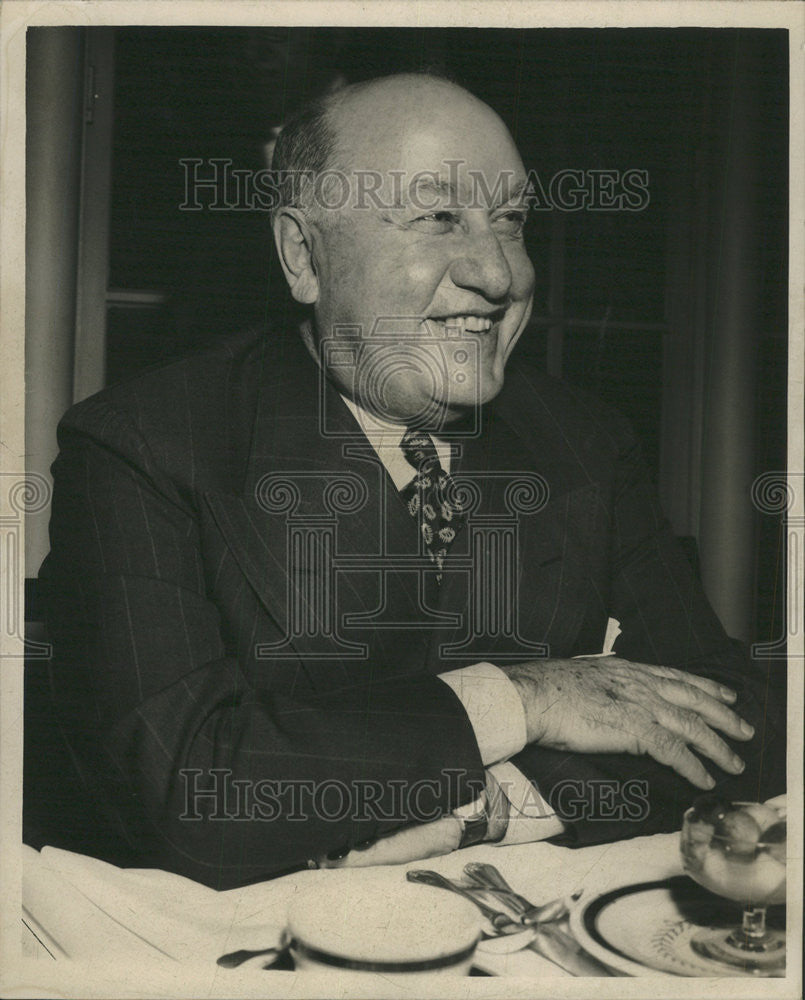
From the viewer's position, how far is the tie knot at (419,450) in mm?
1354

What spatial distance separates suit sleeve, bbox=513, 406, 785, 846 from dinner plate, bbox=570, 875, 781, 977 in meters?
0.08

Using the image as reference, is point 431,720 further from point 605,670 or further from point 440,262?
point 440,262

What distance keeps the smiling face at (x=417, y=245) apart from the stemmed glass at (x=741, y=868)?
0.69 metres

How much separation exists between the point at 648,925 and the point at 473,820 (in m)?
0.27

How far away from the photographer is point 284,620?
131 cm

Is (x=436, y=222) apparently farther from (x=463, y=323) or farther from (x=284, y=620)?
(x=284, y=620)

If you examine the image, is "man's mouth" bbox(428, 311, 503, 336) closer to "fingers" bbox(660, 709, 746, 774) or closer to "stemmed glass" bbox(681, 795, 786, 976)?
"fingers" bbox(660, 709, 746, 774)

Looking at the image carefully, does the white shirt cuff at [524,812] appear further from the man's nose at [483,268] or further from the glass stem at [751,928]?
the man's nose at [483,268]

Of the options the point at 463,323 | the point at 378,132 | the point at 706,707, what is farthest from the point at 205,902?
the point at 378,132

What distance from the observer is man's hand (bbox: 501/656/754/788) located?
130cm

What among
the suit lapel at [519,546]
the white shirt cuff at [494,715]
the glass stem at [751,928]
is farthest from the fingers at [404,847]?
the glass stem at [751,928]

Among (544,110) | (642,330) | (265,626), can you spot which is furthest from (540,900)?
(544,110)

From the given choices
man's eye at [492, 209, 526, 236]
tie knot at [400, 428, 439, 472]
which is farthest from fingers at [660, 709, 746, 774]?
man's eye at [492, 209, 526, 236]

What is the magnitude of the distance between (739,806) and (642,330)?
70 cm
